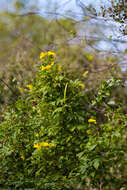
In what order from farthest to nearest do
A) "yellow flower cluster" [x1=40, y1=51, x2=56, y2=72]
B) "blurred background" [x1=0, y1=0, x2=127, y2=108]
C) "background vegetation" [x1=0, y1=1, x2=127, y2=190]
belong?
"blurred background" [x1=0, y1=0, x2=127, y2=108], "yellow flower cluster" [x1=40, y1=51, x2=56, y2=72], "background vegetation" [x1=0, y1=1, x2=127, y2=190]

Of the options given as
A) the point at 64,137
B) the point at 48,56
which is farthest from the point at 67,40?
the point at 64,137

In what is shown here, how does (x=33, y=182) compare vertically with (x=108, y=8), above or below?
below

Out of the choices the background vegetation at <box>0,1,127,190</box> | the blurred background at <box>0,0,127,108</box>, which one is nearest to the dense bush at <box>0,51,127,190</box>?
the background vegetation at <box>0,1,127,190</box>

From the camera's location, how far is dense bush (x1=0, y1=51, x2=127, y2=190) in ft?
7.02

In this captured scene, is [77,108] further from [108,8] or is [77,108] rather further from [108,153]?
[108,8]

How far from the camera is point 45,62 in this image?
2.73 m

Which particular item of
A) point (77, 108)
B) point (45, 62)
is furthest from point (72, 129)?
point (45, 62)

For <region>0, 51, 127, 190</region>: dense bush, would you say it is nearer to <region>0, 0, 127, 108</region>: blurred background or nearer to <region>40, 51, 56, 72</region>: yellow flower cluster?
<region>40, 51, 56, 72</region>: yellow flower cluster

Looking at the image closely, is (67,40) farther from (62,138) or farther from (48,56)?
(62,138)

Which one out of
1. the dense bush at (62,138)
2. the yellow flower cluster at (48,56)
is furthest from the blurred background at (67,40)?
the dense bush at (62,138)

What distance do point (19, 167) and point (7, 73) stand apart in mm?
3108

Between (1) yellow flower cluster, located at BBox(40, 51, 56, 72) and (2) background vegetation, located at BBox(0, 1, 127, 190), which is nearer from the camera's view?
(2) background vegetation, located at BBox(0, 1, 127, 190)

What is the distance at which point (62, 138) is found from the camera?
8.22ft

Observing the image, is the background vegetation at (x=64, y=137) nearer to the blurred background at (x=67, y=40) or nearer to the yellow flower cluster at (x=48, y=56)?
the yellow flower cluster at (x=48, y=56)
